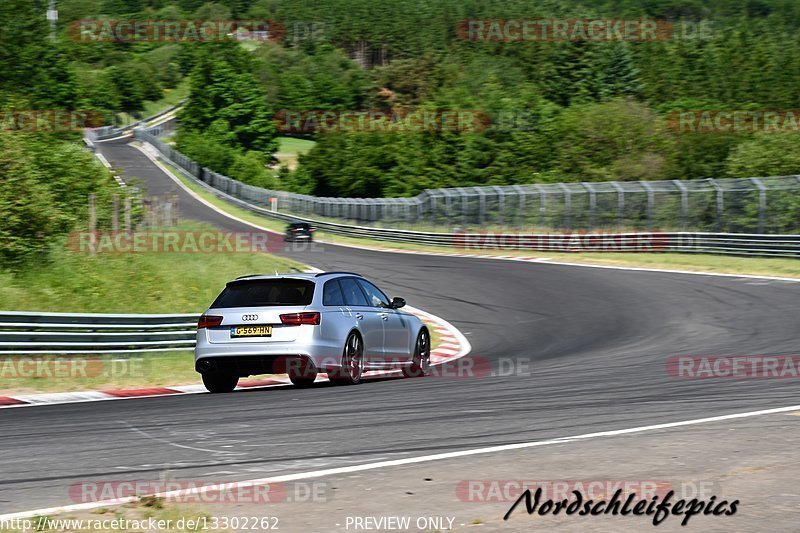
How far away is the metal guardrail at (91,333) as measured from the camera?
46.5ft

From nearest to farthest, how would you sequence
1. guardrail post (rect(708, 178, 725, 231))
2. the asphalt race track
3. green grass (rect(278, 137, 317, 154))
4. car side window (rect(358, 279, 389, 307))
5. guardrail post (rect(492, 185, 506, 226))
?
the asphalt race track
car side window (rect(358, 279, 389, 307))
guardrail post (rect(708, 178, 725, 231))
guardrail post (rect(492, 185, 506, 226))
green grass (rect(278, 137, 317, 154))

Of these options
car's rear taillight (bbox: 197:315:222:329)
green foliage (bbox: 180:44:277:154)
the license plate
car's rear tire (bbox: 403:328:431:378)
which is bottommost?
car's rear tire (bbox: 403:328:431:378)

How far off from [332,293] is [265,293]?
83 centimetres

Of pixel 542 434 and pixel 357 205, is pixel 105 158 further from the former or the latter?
pixel 542 434

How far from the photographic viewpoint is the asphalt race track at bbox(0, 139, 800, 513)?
23.1ft

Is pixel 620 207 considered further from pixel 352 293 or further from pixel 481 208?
pixel 352 293

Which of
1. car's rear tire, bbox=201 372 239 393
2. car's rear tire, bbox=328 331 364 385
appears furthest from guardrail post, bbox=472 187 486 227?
car's rear tire, bbox=201 372 239 393

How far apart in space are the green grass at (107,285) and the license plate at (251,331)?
6.56m

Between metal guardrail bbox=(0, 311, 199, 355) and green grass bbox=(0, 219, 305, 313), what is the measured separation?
82.4 inches

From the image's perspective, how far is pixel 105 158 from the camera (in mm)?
90125

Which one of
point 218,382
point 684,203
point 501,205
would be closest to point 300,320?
point 218,382

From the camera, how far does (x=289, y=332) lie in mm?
11844

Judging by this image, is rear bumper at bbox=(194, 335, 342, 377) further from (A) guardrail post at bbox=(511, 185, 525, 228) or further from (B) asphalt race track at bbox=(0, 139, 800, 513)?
(A) guardrail post at bbox=(511, 185, 525, 228)

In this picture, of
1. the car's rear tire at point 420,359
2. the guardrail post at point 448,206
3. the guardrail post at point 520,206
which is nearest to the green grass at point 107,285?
the car's rear tire at point 420,359
